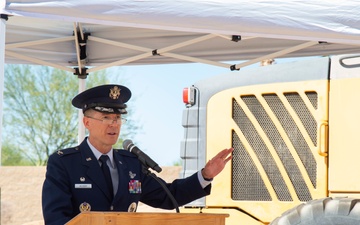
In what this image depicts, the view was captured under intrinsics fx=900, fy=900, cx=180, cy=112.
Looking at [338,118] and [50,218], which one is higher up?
[338,118]

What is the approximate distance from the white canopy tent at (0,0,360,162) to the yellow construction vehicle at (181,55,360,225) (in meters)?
0.36

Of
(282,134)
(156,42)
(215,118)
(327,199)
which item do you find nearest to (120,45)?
(156,42)

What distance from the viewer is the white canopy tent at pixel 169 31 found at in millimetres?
4801

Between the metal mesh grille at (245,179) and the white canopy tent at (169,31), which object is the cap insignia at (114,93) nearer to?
the white canopy tent at (169,31)

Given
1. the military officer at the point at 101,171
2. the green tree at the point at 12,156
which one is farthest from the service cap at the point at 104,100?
the green tree at the point at 12,156

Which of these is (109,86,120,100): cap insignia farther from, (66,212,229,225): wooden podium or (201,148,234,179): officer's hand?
(66,212,229,225): wooden podium

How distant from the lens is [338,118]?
21.0 feet

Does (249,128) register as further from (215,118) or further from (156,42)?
(156,42)

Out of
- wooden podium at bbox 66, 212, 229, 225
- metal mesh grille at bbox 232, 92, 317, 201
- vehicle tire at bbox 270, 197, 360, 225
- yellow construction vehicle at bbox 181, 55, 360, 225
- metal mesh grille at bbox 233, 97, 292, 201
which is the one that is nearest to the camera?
wooden podium at bbox 66, 212, 229, 225

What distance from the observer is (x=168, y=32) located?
24.9 ft

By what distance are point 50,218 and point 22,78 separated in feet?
90.6

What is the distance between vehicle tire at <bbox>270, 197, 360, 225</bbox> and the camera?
18.5 feet

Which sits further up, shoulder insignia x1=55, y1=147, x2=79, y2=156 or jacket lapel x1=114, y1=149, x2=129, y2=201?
shoulder insignia x1=55, y1=147, x2=79, y2=156

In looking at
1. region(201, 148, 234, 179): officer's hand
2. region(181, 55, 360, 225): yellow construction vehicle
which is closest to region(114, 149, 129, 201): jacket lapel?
region(201, 148, 234, 179): officer's hand
